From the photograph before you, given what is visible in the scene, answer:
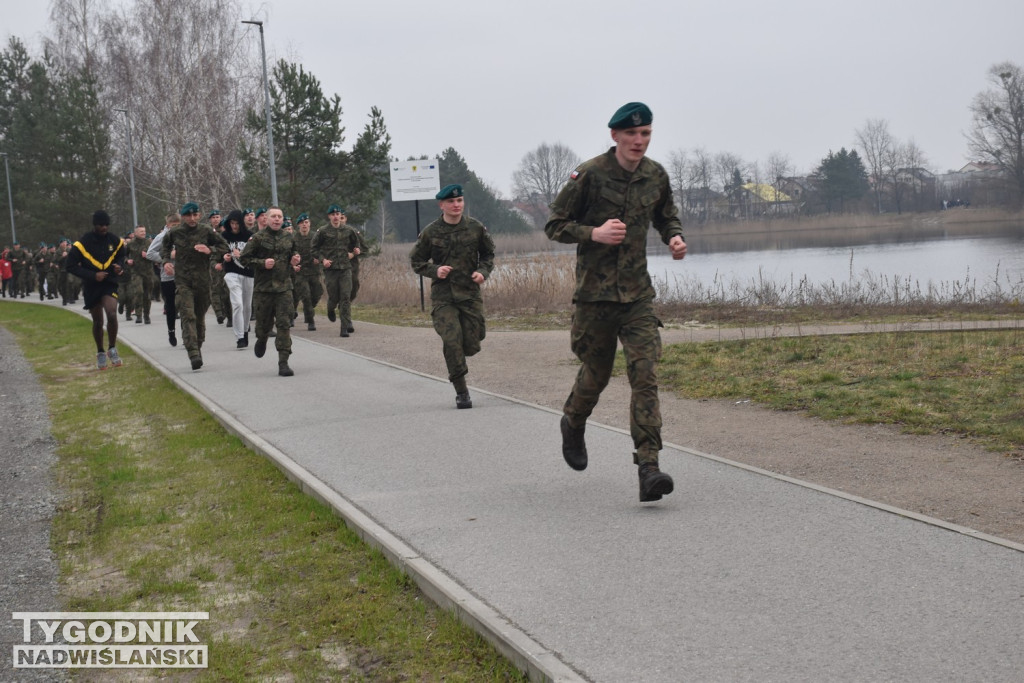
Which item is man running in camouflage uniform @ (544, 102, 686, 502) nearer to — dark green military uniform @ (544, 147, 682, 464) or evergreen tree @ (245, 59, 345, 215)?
dark green military uniform @ (544, 147, 682, 464)

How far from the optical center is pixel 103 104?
189ft

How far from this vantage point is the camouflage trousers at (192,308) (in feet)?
45.6

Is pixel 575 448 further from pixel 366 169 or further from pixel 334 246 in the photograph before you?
pixel 366 169

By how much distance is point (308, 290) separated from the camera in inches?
786

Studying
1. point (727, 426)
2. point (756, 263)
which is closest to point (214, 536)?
point (727, 426)

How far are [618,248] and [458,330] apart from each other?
13.9 feet

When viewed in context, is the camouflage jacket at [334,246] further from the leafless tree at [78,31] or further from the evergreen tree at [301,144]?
the leafless tree at [78,31]

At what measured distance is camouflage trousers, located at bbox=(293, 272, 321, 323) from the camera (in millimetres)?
19734

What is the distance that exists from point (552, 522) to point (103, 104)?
188ft

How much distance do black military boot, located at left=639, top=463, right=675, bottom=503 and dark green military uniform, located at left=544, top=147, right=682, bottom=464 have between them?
190 mm

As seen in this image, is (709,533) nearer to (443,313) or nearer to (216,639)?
(216,639)

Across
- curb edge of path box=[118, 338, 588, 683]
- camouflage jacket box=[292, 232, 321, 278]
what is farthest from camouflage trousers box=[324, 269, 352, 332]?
curb edge of path box=[118, 338, 588, 683]

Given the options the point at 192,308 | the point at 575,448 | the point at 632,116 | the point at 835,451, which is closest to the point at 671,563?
the point at 575,448

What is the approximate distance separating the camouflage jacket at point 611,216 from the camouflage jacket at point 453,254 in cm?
406
